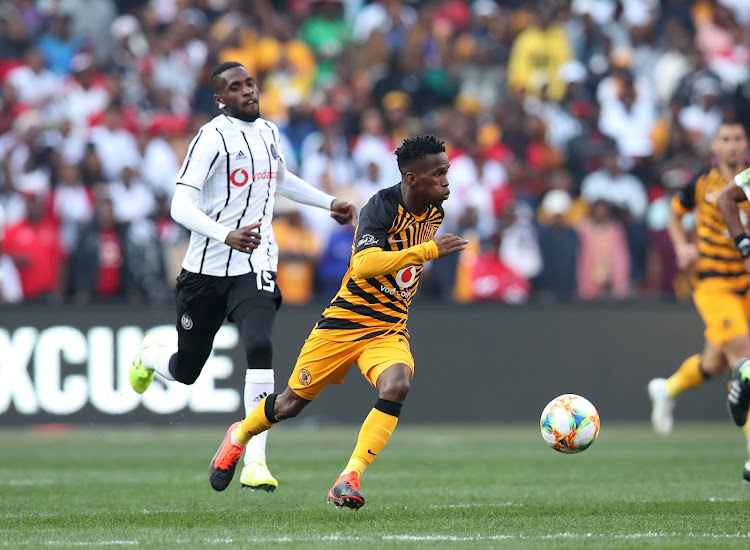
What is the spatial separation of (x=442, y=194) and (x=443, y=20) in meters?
13.6

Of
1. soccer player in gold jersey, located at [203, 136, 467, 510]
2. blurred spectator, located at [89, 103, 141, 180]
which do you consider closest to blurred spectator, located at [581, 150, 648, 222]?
blurred spectator, located at [89, 103, 141, 180]

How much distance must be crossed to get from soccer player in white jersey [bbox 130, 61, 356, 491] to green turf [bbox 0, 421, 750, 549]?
940mm

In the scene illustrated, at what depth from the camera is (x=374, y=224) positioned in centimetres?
728

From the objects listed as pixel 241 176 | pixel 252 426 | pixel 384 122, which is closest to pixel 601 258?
pixel 384 122

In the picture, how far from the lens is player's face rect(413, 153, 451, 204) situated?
7.30m

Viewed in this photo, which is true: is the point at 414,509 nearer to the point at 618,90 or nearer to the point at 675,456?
the point at 675,456

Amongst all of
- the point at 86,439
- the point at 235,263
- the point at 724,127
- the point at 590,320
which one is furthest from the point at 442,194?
the point at 590,320

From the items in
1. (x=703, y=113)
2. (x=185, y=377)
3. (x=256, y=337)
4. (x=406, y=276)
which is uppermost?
(x=703, y=113)

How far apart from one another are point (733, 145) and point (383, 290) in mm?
3953

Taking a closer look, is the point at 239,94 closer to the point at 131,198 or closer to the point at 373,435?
the point at 373,435

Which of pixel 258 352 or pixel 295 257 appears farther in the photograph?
pixel 295 257

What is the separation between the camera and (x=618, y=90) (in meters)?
19.1

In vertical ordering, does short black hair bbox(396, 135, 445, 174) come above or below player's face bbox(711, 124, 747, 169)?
below

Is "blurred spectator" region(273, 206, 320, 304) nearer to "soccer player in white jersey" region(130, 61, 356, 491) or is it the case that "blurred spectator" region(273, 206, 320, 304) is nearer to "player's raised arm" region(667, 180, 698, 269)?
"player's raised arm" region(667, 180, 698, 269)
